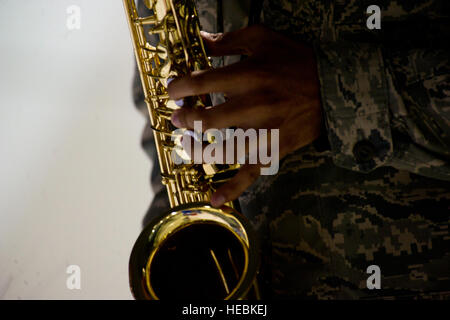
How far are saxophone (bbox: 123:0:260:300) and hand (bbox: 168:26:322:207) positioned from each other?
0.12 m

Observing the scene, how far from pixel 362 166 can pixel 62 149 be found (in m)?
1.37

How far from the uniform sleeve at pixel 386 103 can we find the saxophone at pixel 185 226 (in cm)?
27

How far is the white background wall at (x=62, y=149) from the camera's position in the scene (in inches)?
61.7

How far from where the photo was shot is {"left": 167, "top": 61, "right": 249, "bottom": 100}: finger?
0.64 meters

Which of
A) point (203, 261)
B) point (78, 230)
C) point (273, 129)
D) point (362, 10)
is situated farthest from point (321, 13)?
point (78, 230)

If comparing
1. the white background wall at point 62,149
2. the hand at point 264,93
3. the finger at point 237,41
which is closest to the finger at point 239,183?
the hand at point 264,93

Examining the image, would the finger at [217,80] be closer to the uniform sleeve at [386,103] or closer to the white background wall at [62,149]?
the uniform sleeve at [386,103]

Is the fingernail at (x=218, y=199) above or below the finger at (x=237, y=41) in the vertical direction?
below

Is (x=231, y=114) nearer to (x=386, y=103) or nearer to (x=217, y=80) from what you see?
(x=217, y=80)

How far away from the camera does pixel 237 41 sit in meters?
0.73

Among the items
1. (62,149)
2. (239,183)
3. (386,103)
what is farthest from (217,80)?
(62,149)

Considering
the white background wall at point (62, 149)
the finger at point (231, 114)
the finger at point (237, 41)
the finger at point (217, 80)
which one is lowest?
the white background wall at point (62, 149)

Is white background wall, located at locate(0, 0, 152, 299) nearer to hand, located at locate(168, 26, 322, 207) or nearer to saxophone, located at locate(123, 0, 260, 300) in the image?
saxophone, located at locate(123, 0, 260, 300)

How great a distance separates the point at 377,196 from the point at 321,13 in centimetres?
43
